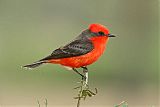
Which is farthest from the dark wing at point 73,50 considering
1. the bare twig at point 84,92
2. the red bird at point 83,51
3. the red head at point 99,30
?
the bare twig at point 84,92

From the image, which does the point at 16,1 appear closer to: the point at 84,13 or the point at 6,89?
the point at 84,13

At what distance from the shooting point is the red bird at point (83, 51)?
5625 mm

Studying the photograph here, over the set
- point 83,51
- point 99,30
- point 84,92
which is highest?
point 99,30

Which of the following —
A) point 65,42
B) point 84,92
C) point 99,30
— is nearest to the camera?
point 84,92

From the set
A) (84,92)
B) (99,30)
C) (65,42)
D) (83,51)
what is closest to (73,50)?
(83,51)

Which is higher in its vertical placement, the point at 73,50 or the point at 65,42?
the point at 73,50

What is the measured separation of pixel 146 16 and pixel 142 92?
3.90m

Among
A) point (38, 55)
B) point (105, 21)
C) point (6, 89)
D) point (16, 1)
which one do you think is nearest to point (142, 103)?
point (6, 89)

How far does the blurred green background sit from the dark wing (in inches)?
227

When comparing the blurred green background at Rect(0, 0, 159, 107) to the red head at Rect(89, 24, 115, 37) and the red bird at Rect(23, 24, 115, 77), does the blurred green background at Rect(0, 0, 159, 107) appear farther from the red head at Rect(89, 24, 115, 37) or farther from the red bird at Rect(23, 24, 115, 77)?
the red head at Rect(89, 24, 115, 37)

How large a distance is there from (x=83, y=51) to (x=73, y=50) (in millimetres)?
77

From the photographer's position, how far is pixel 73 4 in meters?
19.3

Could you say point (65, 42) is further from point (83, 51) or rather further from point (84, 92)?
point (84, 92)

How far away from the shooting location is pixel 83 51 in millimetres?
5938
